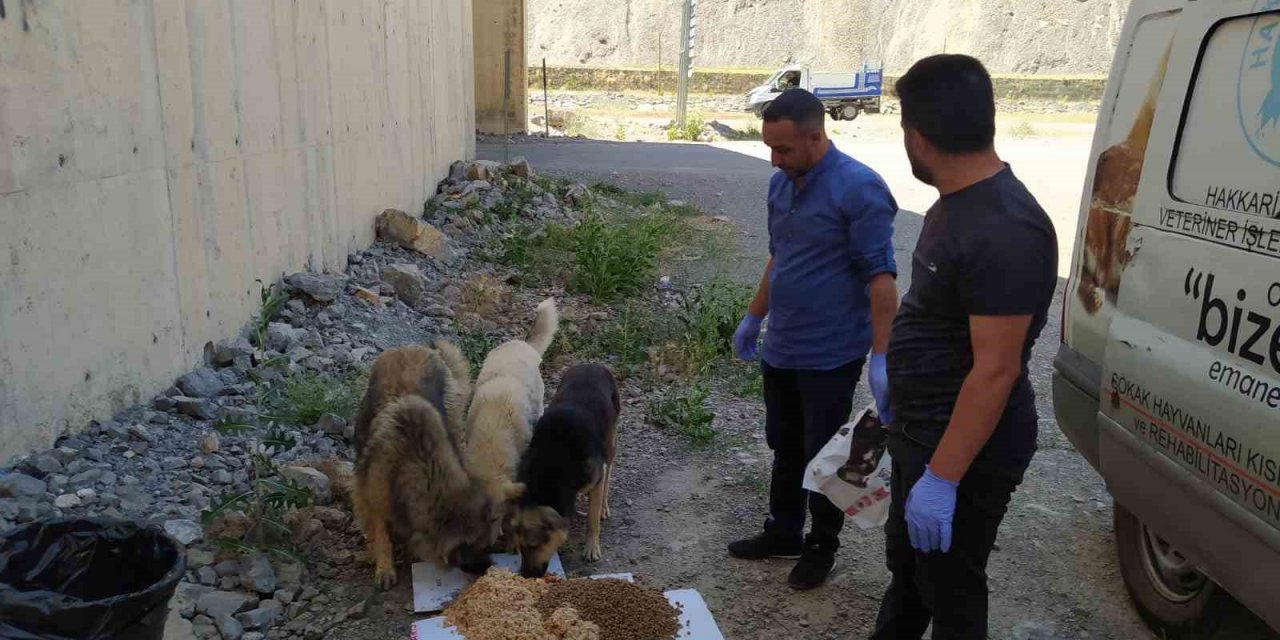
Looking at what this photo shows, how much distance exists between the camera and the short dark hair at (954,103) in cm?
233

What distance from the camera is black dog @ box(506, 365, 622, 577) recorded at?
3676 millimetres

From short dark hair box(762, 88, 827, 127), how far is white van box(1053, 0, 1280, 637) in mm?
1102

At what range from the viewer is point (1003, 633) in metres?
3.61

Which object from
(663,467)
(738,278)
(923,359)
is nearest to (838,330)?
(923,359)

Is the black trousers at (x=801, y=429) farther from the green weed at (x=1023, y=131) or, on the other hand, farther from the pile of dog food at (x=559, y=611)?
the green weed at (x=1023, y=131)

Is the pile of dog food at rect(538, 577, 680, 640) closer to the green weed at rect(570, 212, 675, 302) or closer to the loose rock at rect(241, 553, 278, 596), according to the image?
the loose rock at rect(241, 553, 278, 596)

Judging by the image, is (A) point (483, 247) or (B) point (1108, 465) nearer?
(B) point (1108, 465)

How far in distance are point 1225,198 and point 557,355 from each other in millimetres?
4607

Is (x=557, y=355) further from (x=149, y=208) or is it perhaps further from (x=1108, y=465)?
(x=1108, y=465)

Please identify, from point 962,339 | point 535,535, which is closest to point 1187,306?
point 962,339

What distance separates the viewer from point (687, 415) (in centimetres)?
558

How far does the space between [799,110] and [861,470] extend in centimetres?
139

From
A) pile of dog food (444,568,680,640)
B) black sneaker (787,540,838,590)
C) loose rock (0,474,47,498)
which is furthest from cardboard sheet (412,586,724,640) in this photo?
loose rock (0,474,47,498)

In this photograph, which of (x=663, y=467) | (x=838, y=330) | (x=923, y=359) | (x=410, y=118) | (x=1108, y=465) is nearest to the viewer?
(x=923, y=359)
